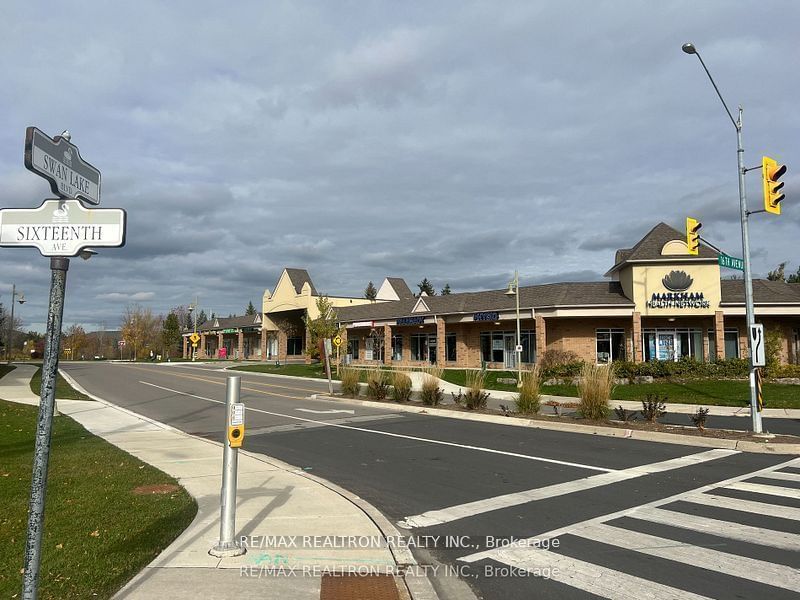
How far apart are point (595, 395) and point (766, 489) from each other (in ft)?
23.5

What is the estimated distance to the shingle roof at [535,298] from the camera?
3316 centimetres

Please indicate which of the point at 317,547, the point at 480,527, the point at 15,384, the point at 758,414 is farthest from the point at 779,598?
the point at 15,384

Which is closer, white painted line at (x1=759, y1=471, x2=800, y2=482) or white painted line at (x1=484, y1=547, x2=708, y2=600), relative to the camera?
white painted line at (x1=484, y1=547, x2=708, y2=600)

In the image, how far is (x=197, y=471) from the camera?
31.0 feet

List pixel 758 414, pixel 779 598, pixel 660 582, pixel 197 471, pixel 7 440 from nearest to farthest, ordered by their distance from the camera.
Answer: pixel 779 598
pixel 660 582
pixel 197 471
pixel 7 440
pixel 758 414

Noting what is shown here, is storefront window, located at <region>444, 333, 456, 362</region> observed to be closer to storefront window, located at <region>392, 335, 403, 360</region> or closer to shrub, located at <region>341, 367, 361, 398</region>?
storefront window, located at <region>392, 335, 403, 360</region>

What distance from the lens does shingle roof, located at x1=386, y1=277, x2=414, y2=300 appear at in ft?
206

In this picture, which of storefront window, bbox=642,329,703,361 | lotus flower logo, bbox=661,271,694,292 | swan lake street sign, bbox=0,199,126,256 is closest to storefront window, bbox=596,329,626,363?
storefront window, bbox=642,329,703,361

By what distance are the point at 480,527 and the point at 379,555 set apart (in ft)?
5.42

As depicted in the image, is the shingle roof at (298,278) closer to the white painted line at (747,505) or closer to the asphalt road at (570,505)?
the asphalt road at (570,505)

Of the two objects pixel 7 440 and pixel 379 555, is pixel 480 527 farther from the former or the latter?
pixel 7 440

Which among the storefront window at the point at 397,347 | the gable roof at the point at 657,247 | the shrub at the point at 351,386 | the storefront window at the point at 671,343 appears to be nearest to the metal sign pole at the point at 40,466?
the shrub at the point at 351,386

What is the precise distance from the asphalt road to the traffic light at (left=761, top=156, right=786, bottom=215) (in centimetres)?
585

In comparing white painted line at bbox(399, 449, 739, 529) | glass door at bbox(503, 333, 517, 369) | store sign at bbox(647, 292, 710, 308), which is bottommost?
white painted line at bbox(399, 449, 739, 529)
